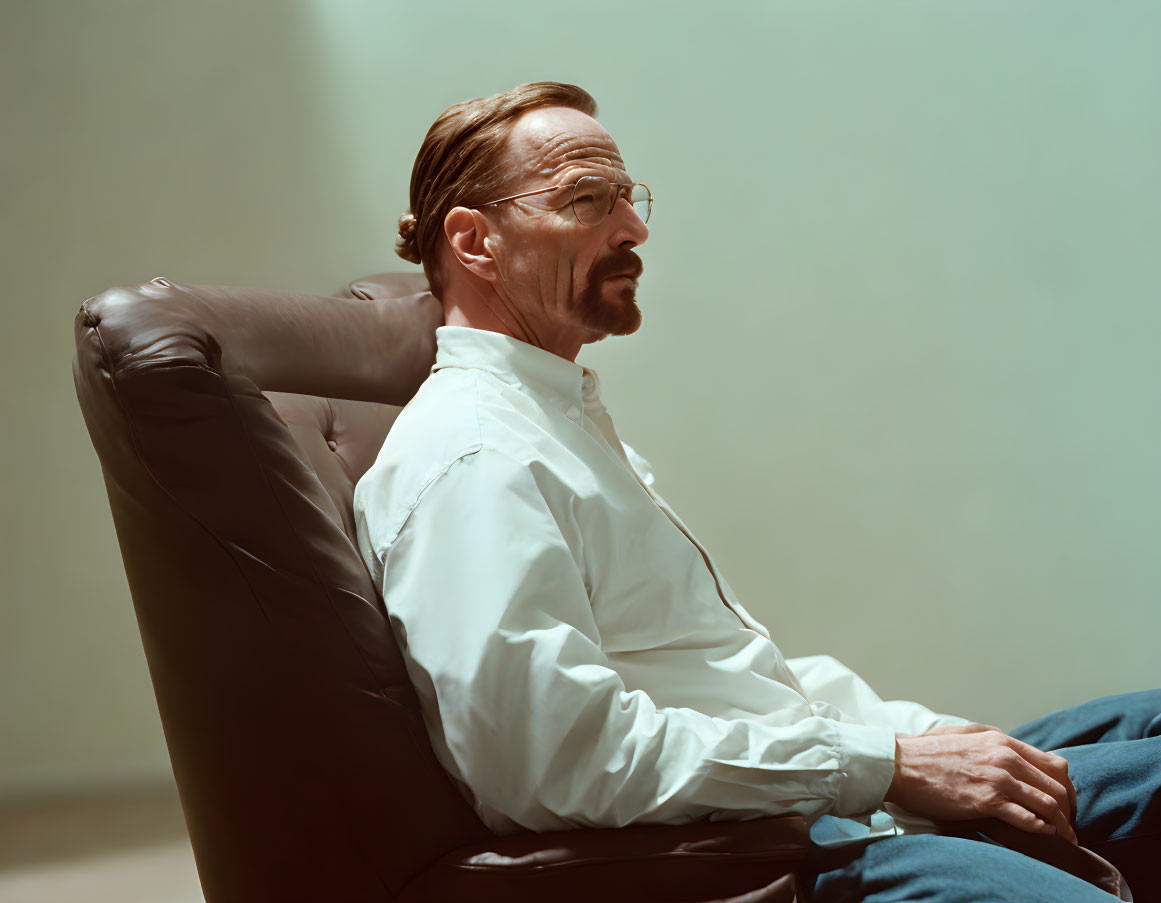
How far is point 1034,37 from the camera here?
240 cm

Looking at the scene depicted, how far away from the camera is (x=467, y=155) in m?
1.50

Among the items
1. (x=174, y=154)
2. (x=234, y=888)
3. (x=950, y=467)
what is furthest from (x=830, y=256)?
(x=234, y=888)

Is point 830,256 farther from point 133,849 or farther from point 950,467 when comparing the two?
point 133,849

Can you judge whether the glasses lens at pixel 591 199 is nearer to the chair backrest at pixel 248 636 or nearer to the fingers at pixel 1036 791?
the chair backrest at pixel 248 636

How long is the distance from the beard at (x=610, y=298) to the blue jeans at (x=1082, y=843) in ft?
2.71

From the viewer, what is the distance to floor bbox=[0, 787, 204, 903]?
1.87 meters

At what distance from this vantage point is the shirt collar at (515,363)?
1.35 metres

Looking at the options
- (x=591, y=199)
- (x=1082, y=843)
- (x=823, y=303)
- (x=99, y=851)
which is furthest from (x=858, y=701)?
(x=99, y=851)

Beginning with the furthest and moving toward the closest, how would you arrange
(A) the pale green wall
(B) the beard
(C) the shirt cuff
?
(A) the pale green wall, (B) the beard, (C) the shirt cuff

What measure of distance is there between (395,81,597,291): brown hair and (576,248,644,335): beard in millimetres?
202

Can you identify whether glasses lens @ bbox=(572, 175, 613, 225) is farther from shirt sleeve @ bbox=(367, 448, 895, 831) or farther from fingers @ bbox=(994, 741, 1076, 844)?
fingers @ bbox=(994, 741, 1076, 844)

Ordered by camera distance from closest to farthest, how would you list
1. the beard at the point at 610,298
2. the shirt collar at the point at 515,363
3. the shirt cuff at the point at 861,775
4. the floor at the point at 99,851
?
the shirt cuff at the point at 861,775
the shirt collar at the point at 515,363
the beard at the point at 610,298
the floor at the point at 99,851

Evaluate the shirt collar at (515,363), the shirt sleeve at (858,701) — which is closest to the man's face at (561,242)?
the shirt collar at (515,363)

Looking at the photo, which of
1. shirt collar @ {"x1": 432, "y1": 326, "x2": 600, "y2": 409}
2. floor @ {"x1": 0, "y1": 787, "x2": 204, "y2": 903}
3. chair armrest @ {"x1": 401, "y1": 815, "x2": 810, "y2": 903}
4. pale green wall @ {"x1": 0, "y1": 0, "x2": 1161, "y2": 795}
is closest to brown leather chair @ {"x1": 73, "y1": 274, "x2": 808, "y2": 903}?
chair armrest @ {"x1": 401, "y1": 815, "x2": 810, "y2": 903}
